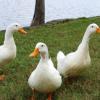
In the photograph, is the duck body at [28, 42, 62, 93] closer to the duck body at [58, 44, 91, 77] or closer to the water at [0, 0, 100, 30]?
the duck body at [58, 44, 91, 77]

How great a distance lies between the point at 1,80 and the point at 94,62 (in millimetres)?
2151

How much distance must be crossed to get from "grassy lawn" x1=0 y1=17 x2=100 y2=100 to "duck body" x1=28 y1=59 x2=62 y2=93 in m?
0.29

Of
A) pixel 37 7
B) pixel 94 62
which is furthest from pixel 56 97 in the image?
pixel 37 7

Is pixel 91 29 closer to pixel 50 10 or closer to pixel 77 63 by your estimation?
pixel 77 63

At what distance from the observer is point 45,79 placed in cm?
596

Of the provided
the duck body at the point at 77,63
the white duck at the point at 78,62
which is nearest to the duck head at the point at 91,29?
the white duck at the point at 78,62

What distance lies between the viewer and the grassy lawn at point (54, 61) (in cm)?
641

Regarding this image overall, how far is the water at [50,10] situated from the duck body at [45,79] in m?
12.5

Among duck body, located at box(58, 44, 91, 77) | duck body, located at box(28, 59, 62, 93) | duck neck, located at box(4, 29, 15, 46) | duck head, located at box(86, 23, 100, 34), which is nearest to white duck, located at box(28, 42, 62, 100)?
duck body, located at box(28, 59, 62, 93)

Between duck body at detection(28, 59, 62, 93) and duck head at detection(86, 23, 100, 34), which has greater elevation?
duck head at detection(86, 23, 100, 34)

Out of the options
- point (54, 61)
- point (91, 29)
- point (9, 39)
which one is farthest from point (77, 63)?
point (54, 61)

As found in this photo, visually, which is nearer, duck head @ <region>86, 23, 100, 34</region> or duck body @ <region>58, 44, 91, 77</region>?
duck body @ <region>58, 44, 91, 77</region>

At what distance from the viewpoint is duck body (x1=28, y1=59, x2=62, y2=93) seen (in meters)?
5.97

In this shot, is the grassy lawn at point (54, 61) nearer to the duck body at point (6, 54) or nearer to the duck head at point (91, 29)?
the duck body at point (6, 54)
